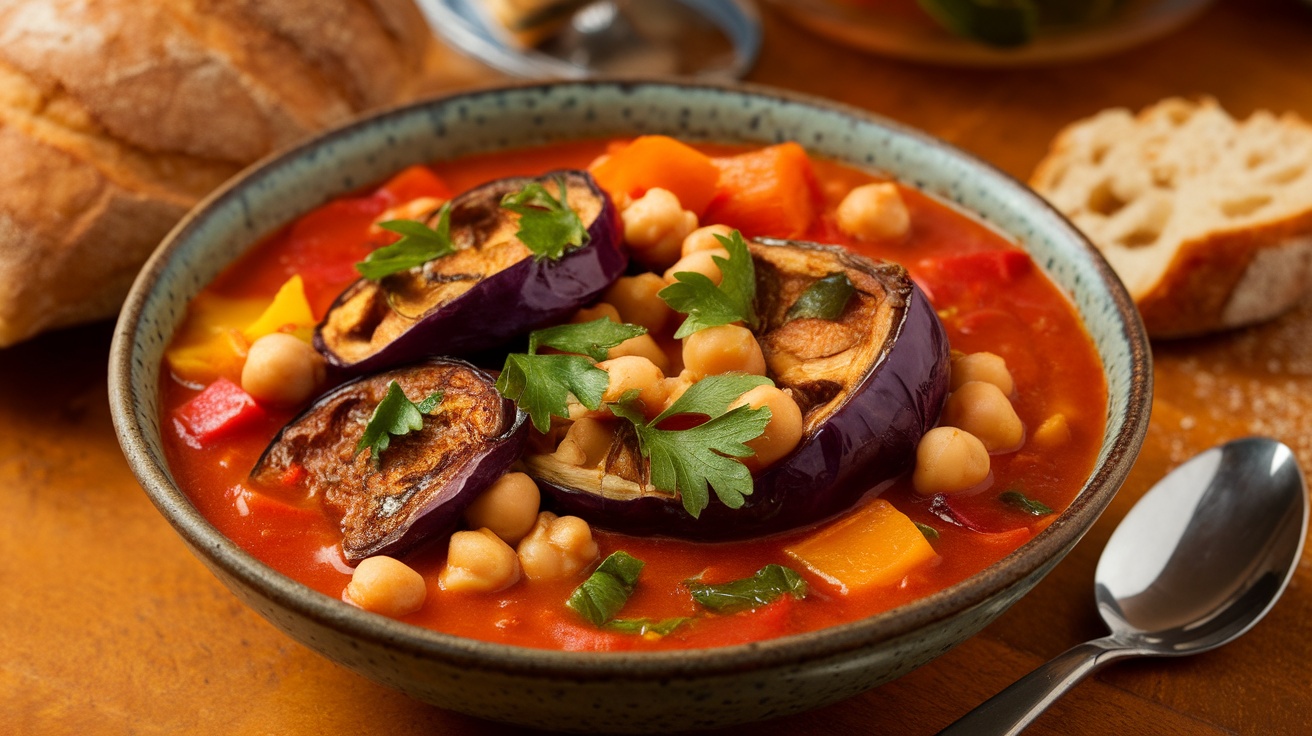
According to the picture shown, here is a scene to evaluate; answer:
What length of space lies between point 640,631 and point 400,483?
58 cm

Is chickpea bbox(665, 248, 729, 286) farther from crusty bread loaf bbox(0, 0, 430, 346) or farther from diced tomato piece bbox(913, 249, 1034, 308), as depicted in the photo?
crusty bread loaf bbox(0, 0, 430, 346)

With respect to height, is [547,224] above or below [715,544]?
above

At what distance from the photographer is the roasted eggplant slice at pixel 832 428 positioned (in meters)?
2.35

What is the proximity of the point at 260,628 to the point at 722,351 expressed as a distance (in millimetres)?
1228

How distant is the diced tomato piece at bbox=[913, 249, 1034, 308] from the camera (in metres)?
3.10

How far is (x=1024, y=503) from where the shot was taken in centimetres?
252

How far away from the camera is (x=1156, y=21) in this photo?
4.93 m

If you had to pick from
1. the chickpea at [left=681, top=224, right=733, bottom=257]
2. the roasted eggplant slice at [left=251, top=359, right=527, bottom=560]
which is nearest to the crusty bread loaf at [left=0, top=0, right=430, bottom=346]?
the roasted eggplant slice at [left=251, top=359, right=527, bottom=560]

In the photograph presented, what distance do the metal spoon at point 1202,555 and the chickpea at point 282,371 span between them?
1.70 metres

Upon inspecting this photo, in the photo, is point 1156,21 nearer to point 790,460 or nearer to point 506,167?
point 506,167

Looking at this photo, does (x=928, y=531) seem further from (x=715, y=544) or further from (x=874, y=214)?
(x=874, y=214)

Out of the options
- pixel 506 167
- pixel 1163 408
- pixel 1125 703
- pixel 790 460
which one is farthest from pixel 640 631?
pixel 1163 408

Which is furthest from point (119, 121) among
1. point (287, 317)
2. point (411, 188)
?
point (287, 317)

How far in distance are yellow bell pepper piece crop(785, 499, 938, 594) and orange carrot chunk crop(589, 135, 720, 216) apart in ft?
3.40
